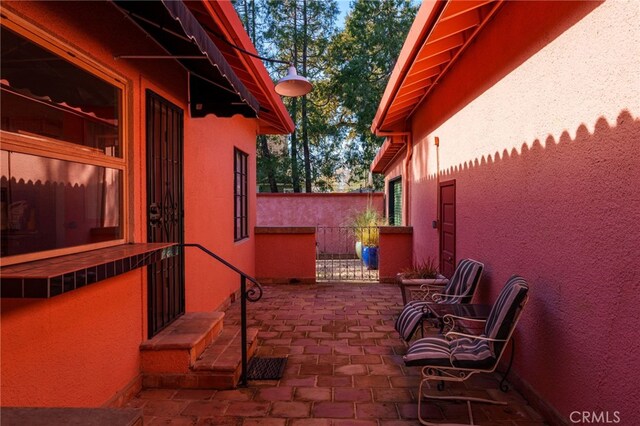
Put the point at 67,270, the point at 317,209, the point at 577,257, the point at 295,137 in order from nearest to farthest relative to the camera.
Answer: the point at 67,270 → the point at 577,257 → the point at 317,209 → the point at 295,137

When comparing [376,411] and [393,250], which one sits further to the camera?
[393,250]

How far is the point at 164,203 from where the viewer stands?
14.3 feet

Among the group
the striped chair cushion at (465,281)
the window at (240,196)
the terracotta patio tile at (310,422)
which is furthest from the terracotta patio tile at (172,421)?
the window at (240,196)

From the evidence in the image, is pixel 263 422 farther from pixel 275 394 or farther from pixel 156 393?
pixel 156 393

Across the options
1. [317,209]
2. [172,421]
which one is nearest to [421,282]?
[172,421]

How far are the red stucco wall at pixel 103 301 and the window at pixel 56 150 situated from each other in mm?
135

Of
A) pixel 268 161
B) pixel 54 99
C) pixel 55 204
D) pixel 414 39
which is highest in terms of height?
pixel 268 161

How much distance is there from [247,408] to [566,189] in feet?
9.52

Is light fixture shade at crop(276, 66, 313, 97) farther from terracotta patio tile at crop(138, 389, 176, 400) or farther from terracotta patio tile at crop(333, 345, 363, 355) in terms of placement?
terracotta patio tile at crop(138, 389, 176, 400)

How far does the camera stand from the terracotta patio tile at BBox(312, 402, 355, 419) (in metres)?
3.32

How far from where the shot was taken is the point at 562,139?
120 inches

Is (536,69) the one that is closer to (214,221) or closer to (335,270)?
(214,221)

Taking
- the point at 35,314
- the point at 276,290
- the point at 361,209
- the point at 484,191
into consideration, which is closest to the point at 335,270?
the point at 276,290

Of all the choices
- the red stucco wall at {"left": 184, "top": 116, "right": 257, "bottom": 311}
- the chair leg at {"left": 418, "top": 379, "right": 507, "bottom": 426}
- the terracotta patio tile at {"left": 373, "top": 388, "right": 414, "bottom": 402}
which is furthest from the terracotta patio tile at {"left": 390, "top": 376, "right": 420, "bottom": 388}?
the red stucco wall at {"left": 184, "top": 116, "right": 257, "bottom": 311}
